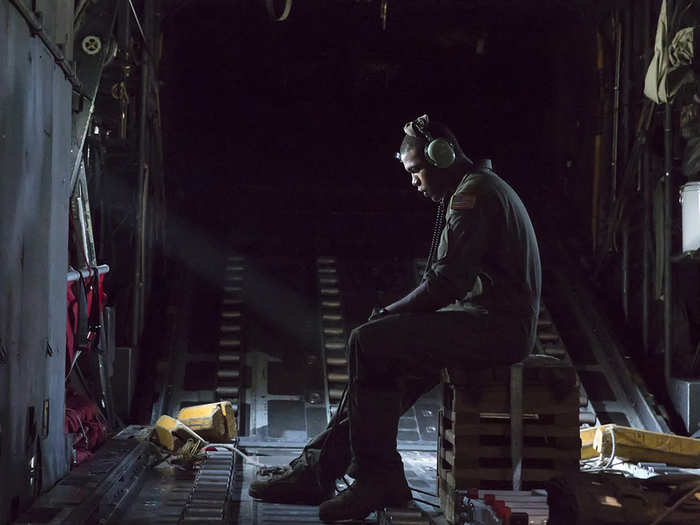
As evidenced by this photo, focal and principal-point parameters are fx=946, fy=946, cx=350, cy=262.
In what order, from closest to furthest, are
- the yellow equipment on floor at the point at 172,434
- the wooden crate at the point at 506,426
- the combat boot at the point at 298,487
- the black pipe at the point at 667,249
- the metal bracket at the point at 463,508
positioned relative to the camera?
1. the metal bracket at the point at 463,508
2. the wooden crate at the point at 506,426
3. the combat boot at the point at 298,487
4. the yellow equipment on floor at the point at 172,434
5. the black pipe at the point at 667,249

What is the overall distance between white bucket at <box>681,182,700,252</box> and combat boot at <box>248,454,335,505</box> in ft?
13.4

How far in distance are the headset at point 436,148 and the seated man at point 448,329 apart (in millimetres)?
215

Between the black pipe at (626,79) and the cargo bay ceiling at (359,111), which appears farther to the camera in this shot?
the cargo bay ceiling at (359,111)

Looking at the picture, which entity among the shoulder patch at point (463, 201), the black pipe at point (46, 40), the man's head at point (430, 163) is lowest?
the shoulder patch at point (463, 201)

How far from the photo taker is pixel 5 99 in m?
4.38

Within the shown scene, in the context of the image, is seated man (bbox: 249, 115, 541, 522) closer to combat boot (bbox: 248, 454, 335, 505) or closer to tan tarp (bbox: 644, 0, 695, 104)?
combat boot (bbox: 248, 454, 335, 505)

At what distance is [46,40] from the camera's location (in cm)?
507

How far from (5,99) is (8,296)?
3.03 ft

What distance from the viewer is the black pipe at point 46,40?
15.0 feet

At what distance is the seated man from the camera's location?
14.8 feet

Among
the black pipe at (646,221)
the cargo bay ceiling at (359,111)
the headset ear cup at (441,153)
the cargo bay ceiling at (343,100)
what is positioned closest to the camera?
the headset ear cup at (441,153)

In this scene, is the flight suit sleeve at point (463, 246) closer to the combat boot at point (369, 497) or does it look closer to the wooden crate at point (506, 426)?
the wooden crate at point (506, 426)

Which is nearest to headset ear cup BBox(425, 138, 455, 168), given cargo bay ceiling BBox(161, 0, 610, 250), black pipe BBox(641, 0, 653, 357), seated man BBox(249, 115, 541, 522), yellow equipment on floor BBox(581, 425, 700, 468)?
seated man BBox(249, 115, 541, 522)

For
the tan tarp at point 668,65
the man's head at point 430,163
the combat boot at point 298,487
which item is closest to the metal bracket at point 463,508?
the combat boot at point 298,487
